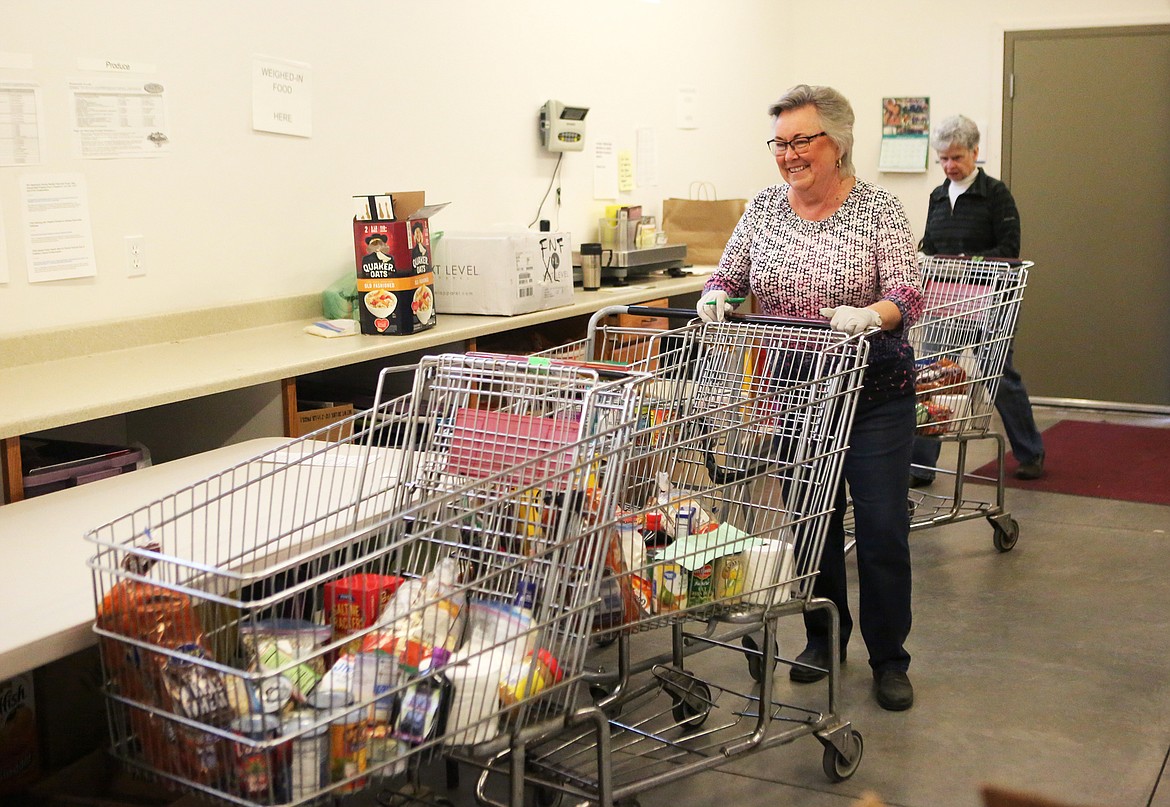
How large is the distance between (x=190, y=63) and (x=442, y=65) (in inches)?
53.0

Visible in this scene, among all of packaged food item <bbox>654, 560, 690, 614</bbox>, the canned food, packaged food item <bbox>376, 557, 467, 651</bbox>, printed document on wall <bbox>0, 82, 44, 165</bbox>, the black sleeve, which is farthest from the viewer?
the black sleeve

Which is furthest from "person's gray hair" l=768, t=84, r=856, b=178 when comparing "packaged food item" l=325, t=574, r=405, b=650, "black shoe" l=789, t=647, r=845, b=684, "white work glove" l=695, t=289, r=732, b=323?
"packaged food item" l=325, t=574, r=405, b=650

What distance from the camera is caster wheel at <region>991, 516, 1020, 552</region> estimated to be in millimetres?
4312

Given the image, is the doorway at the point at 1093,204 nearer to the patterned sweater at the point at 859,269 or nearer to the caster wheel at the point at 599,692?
the patterned sweater at the point at 859,269

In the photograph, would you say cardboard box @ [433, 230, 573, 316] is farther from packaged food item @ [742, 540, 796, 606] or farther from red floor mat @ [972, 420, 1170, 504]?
red floor mat @ [972, 420, 1170, 504]

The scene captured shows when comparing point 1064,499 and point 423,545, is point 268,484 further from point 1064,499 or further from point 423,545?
point 1064,499

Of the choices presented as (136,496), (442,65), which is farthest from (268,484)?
(442,65)

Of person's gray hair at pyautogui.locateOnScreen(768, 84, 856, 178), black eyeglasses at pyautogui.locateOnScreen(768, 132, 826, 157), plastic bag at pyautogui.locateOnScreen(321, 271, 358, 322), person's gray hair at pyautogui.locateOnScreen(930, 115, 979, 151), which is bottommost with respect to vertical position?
plastic bag at pyautogui.locateOnScreen(321, 271, 358, 322)

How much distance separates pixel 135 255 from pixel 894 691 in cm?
255

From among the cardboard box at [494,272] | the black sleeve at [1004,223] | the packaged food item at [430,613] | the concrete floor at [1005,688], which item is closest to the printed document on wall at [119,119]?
the cardboard box at [494,272]

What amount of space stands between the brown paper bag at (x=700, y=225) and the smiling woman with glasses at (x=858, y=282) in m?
3.24

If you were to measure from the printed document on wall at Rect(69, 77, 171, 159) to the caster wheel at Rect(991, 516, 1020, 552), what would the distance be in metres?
3.16

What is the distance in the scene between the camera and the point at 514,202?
534 cm

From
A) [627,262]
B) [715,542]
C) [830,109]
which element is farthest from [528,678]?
[627,262]
